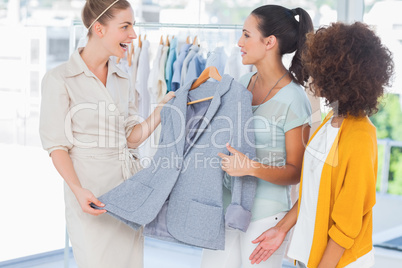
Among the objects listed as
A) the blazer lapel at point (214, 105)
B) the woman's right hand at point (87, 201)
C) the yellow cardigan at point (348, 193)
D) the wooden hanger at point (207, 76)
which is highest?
the wooden hanger at point (207, 76)

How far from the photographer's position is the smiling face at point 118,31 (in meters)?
1.73

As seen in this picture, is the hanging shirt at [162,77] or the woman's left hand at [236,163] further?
the hanging shirt at [162,77]

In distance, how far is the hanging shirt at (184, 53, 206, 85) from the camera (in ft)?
9.00

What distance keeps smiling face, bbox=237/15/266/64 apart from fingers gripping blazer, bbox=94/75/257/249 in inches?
4.4

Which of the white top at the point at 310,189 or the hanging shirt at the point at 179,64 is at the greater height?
the hanging shirt at the point at 179,64

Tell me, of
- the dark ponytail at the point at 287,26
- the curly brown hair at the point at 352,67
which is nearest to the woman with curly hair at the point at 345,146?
the curly brown hair at the point at 352,67

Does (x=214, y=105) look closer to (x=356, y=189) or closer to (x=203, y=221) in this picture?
(x=203, y=221)

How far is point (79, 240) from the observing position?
1757 mm

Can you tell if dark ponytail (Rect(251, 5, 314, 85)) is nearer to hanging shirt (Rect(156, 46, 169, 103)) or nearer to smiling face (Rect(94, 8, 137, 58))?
smiling face (Rect(94, 8, 137, 58))

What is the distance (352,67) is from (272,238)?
0.61m

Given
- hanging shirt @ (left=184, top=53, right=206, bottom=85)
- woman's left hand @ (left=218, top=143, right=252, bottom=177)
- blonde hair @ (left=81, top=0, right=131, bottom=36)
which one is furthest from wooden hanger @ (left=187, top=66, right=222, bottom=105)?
hanging shirt @ (left=184, top=53, right=206, bottom=85)

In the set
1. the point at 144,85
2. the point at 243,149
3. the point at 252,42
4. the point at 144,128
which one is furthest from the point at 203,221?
the point at 144,85

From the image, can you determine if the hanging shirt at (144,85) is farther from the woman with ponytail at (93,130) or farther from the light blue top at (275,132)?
the light blue top at (275,132)

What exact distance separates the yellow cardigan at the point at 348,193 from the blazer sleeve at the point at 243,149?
29 cm
